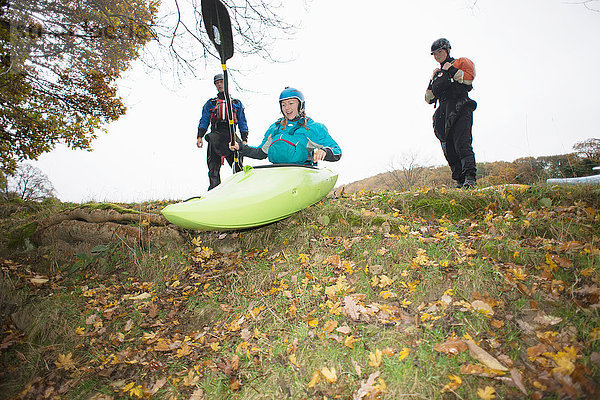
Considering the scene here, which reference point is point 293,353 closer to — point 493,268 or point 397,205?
point 493,268

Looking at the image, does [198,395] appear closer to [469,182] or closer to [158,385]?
[158,385]

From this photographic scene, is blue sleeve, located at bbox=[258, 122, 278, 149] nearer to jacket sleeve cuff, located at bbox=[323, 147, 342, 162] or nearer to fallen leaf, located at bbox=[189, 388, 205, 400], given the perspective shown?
jacket sleeve cuff, located at bbox=[323, 147, 342, 162]

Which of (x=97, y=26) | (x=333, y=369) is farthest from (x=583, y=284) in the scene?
(x=97, y=26)

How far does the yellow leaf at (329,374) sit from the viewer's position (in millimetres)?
1994

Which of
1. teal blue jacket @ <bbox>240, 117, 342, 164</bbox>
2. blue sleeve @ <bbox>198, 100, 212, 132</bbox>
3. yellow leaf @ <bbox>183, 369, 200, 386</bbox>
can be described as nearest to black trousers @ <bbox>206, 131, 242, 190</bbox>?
blue sleeve @ <bbox>198, 100, 212, 132</bbox>

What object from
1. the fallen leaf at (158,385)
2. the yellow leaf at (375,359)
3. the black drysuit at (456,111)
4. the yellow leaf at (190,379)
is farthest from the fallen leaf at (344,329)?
the black drysuit at (456,111)

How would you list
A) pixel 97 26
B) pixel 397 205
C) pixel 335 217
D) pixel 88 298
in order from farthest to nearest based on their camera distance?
pixel 97 26 < pixel 397 205 < pixel 335 217 < pixel 88 298

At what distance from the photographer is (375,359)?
6.72 feet

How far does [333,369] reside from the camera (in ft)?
6.71

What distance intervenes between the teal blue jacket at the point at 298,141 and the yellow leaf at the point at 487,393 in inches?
118

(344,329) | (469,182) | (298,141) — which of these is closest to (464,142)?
(469,182)

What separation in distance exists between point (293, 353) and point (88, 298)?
9.10ft

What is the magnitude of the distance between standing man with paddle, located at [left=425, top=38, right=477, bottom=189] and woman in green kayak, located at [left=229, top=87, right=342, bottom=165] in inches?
86.4

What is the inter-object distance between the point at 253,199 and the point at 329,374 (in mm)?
2060
